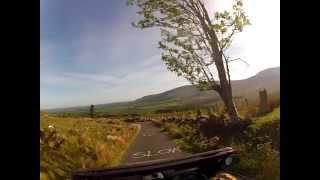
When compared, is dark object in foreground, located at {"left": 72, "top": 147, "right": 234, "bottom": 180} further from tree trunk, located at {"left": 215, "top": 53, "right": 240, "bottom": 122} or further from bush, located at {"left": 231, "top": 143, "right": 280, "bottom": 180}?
tree trunk, located at {"left": 215, "top": 53, "right": 240, "bottom": 122}

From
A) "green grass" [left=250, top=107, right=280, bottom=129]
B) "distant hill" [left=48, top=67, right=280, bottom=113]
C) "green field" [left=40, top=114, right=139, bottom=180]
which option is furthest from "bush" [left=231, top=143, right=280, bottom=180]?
"green field" [left=40, top=114, right=139, bottom=180]

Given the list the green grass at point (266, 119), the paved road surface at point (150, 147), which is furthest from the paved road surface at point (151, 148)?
the green grass at point (266, 119)

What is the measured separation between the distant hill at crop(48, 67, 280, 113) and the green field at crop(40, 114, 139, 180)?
79mm

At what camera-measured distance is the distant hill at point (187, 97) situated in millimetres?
2977

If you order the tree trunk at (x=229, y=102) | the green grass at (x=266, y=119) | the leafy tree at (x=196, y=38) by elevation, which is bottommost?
the green grass at (x=266, y=119)

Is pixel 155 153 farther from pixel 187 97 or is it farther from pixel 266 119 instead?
pixel 266 119

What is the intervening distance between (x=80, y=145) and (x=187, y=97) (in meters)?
0.61

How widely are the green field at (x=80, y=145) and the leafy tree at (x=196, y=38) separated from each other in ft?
1.52

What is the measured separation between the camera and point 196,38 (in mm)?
3035

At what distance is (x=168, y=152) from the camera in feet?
9.84

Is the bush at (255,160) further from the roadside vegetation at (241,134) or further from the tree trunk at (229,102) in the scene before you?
the tree trunk at (229,102)

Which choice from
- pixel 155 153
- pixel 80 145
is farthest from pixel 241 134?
pixel 80 145
